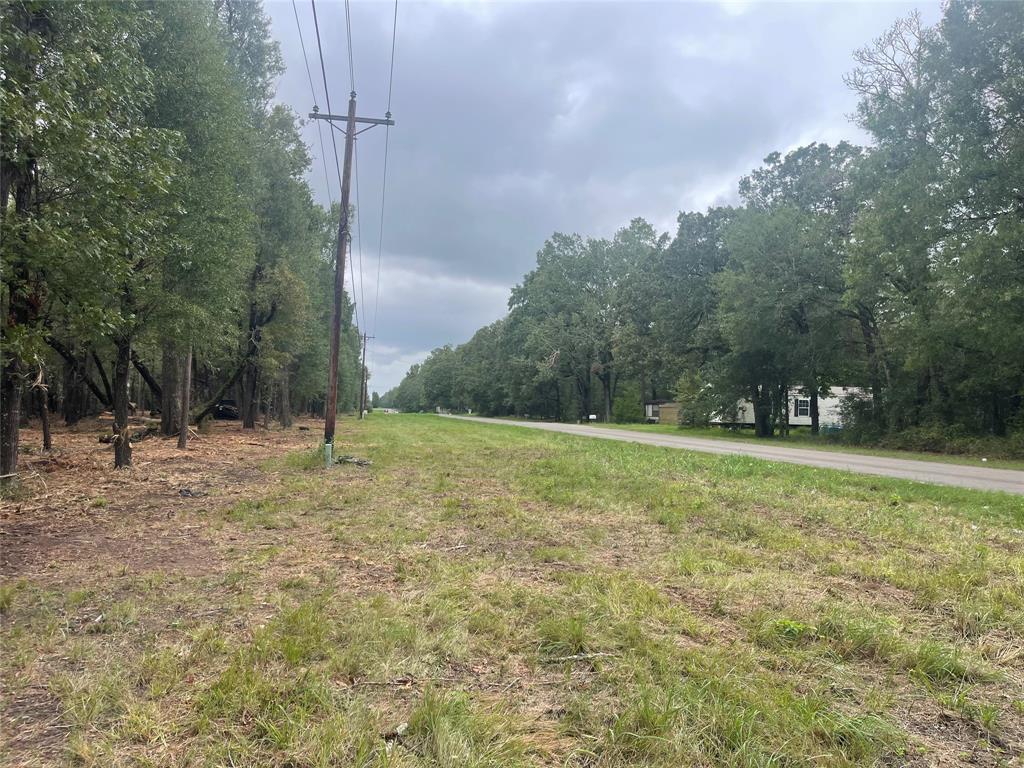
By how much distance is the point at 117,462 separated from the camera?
1112 cm

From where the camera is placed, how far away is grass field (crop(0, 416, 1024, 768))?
2.27 metres

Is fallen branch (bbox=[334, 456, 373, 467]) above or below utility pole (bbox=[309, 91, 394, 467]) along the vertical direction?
below

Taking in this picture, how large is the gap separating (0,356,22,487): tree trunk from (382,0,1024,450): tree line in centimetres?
2209

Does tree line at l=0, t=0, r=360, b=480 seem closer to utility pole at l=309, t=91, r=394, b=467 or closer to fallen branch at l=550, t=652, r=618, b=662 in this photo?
utility pole at l=309, t=91, r=394, b=467

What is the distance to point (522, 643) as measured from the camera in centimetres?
321

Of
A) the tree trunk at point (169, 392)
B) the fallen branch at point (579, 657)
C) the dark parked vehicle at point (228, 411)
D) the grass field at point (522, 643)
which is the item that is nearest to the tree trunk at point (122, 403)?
the grass field at point (522, 643)

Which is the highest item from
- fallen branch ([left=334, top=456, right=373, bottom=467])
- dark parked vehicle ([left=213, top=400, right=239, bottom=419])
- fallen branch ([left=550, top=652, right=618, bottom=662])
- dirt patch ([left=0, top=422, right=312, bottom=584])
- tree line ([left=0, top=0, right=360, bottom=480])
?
tree line ([left=0, top=0, right=360, bottom=480])

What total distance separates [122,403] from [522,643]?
35.3ft

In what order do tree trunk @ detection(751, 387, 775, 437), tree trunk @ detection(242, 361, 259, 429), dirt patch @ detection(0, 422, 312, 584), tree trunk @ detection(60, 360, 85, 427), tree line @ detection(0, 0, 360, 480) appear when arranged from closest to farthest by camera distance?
dirt patch @ detection(0, 422, 312, 584), tree line @ detection(0, 0, 360, 480), tree trunk @ detection(60, 360, 85, 427), tree trunk @ detection(242, 361, 259, 429), tree trunk @ detection(751, 387, 775, 437)

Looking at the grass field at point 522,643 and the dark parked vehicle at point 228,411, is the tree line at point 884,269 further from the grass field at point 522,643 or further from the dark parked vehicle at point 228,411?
the dark parked vehicle at point 228,411

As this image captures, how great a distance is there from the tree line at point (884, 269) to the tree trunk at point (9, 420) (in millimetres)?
22087

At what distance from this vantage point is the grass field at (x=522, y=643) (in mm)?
2266

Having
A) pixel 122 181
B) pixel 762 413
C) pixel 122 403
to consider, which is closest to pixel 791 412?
pixel 762 413

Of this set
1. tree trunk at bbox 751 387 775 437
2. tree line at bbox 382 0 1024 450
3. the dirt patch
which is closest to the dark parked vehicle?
the dirt patch
